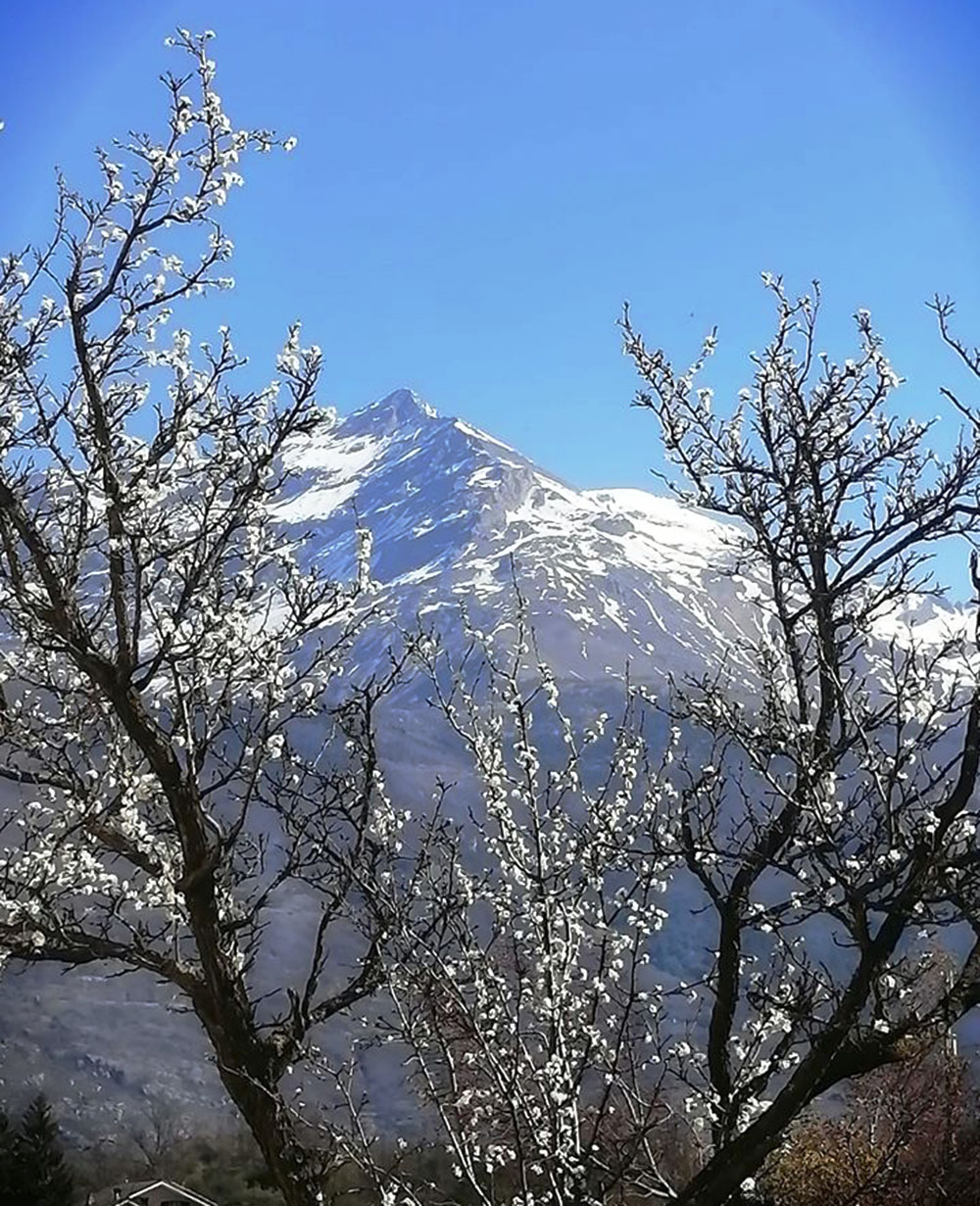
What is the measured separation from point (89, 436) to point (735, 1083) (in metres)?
2.85

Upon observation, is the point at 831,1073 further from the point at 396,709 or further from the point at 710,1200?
the point at 396,709

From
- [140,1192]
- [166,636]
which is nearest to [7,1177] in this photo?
[140,1192]

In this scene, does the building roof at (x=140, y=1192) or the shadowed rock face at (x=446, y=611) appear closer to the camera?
the shadowed rock face at (x=446, y=611)

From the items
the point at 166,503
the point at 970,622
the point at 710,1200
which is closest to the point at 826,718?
the point at 970,622

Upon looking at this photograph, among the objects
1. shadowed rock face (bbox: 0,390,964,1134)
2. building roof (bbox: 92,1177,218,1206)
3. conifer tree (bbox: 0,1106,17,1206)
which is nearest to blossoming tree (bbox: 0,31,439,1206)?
shadowed rock face (bbox: 0,390,964,1134)

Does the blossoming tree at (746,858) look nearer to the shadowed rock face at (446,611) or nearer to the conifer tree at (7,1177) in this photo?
the shadowed rock face at (446,611)

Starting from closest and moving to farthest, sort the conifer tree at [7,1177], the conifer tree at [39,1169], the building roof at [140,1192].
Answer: the building roof at [140,1192], the conifer tree at [7,1177], the conifer tree at [39,1169]

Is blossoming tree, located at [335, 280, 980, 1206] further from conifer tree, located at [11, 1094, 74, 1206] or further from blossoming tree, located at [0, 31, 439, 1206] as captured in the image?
conifer tree, located at [11, 1094, 74, 1206]

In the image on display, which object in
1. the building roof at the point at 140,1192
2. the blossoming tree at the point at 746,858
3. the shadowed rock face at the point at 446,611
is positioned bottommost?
the building roof at the point at 140,1192

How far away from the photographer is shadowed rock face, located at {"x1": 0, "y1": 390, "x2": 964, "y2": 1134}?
4.81m

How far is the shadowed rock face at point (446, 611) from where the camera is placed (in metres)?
4.81

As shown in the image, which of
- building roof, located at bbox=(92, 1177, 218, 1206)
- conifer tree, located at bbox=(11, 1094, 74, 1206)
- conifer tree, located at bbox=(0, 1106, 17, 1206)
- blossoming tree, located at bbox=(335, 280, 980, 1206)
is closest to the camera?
blossoming tree, located at bbox=(335, 280, 980, 1206)

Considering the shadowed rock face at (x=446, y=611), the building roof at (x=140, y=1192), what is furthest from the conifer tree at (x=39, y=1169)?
the shadowed rock face at (x=446, y=611)

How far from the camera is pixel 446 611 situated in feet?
60.0
